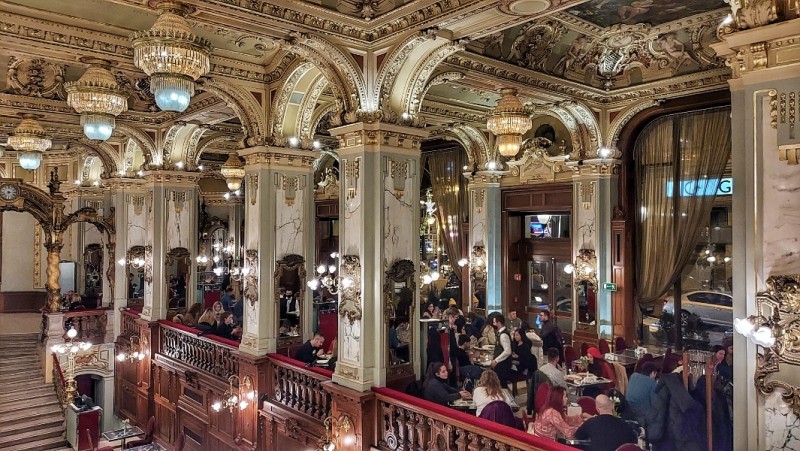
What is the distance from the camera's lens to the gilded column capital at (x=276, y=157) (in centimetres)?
855

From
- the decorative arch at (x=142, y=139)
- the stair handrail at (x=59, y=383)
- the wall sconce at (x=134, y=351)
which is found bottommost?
the stair handrail at (x=59, y=383)

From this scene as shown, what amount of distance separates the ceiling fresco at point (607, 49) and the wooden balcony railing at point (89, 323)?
11.9 meters

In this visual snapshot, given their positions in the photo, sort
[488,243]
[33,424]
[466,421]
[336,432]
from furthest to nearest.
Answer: [488,243], [33,424], [336,432], [466,421]

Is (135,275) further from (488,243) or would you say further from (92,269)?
(488,243)

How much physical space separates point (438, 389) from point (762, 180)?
3.95 m

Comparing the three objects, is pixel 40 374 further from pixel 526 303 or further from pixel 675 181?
pixel 675 181

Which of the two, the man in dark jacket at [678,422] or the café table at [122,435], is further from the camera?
the café table at [122,435]

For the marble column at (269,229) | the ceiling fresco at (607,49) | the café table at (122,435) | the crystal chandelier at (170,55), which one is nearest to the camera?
the crystal chandelier at (170,55)

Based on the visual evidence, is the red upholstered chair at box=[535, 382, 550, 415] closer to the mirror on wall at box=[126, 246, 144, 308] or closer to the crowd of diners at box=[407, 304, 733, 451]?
the crowd of diners at box=[407, 304, 733, 451]

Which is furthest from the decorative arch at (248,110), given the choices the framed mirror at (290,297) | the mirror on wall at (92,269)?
the mirror on wall at (92,269)

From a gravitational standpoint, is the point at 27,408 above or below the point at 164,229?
below

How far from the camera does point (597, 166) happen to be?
10.5m

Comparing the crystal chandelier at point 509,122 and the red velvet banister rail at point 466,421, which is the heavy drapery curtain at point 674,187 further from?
the red velvet banister rail at point 466,421

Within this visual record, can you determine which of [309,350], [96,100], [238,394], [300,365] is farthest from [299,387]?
[96,100]
